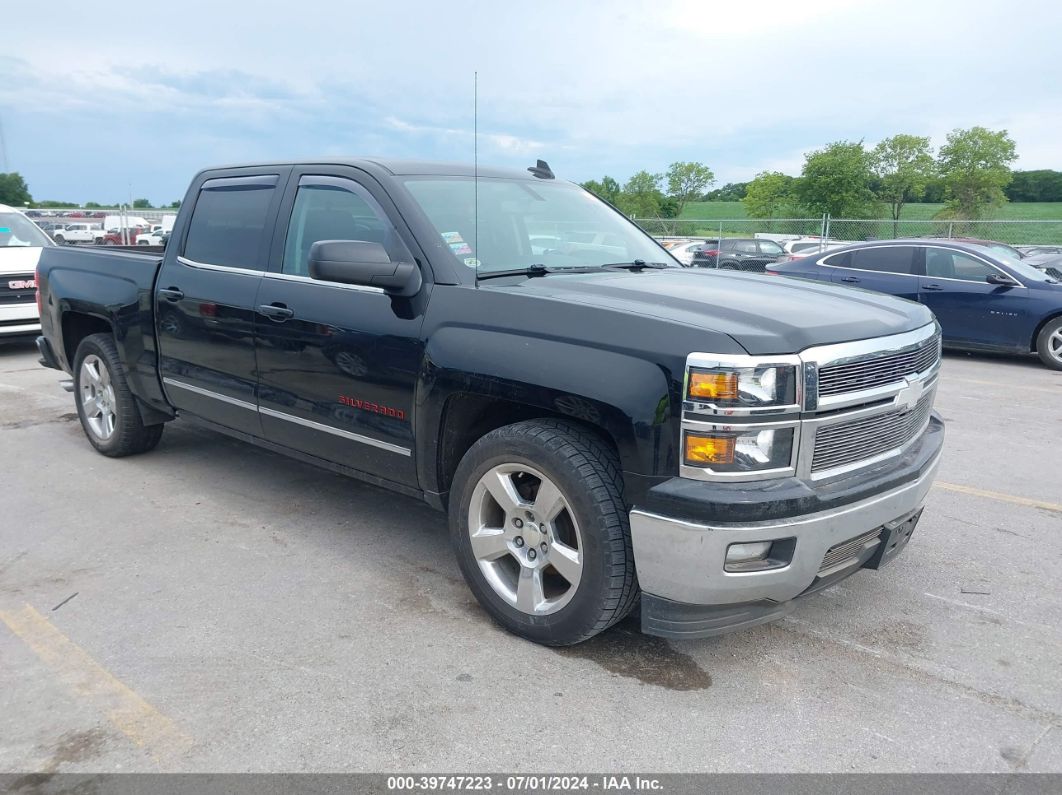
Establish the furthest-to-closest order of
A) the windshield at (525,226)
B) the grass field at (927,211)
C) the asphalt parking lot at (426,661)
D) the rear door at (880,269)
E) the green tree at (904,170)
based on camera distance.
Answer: the green tree at (904,170)
the grass field at (927,211)
the rear door at (880,269)
the windshield at (525,226)
the asphalt parking lot at (426,661)

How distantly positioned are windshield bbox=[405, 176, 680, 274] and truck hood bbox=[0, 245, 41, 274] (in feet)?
27.2

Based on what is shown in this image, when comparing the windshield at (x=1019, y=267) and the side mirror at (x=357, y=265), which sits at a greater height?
→ the side mirror at (x=357, y=265)

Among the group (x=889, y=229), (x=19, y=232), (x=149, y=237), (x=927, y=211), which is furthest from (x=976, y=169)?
(x=19, y=232)

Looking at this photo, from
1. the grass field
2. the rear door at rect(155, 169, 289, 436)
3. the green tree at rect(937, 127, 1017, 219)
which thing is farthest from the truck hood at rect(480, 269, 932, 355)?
the green tree at rect(937, 127, 1017, 219)

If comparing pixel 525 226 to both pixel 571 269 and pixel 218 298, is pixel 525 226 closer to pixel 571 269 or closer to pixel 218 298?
pixel 571 269

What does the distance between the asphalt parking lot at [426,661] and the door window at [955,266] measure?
270 inches

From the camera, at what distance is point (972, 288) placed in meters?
10.7

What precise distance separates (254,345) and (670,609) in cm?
254

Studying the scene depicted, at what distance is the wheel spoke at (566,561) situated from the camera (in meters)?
3.05

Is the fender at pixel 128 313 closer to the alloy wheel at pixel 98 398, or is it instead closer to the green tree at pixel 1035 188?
the alloy wheel at pixel 98 398

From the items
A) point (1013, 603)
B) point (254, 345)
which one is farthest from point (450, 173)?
point (1013, 603)

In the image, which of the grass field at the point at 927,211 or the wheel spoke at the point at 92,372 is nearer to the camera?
the wheel spoke at the point at 92,372

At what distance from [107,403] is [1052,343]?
10292 mm

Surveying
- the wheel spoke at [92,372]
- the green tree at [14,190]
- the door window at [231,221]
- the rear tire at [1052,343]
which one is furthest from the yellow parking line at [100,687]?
the green tree at [14,190]
